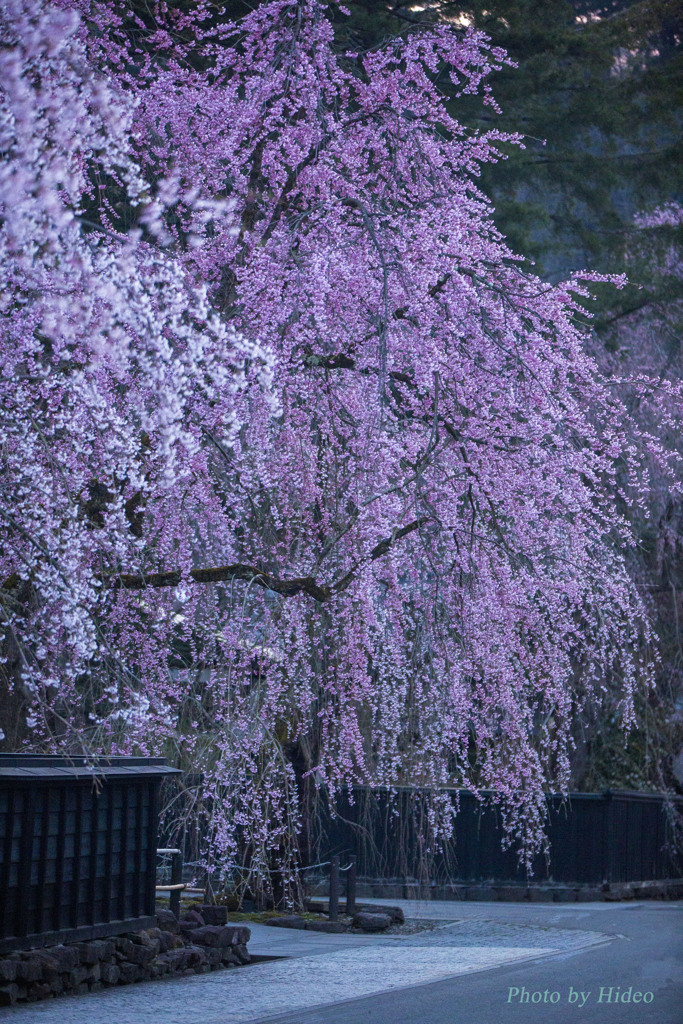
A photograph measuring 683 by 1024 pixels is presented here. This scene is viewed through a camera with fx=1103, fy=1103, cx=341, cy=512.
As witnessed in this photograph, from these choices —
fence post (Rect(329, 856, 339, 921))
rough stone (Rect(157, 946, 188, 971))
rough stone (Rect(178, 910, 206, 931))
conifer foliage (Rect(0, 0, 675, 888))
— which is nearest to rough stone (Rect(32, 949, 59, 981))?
rough stone (Rect(157, 946, 188, 971))

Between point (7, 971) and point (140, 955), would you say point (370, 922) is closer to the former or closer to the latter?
point (140, 955)

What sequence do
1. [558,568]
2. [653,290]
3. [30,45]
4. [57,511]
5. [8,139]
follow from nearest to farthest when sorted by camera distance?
[8,139] → [30,45] → [57,511] → [558,568] → [653,290]

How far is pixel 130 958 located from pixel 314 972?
1.52m

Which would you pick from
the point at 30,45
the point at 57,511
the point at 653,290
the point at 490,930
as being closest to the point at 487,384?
the point at 57,511

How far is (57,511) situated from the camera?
7371 millimetres

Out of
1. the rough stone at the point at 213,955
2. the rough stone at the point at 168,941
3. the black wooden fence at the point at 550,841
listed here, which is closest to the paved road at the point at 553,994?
the rough stone at the point at 213,955

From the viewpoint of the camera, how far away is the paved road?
278 inches

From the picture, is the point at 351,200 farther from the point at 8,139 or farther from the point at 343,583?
the point at 8,139

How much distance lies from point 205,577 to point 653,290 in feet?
36.7

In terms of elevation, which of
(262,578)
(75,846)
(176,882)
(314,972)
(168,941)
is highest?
(262,578)

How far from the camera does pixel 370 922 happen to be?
12.3m

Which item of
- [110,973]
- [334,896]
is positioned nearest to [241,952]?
[110,973]

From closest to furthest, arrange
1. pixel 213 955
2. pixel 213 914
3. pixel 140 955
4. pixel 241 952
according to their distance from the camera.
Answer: pixel 140 955
pixel 213 955
pixel 241 952
pixel 213 914

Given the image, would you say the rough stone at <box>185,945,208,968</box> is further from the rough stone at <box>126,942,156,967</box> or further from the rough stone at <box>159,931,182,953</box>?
the rough stone at <box>126,942,156,967</box>
